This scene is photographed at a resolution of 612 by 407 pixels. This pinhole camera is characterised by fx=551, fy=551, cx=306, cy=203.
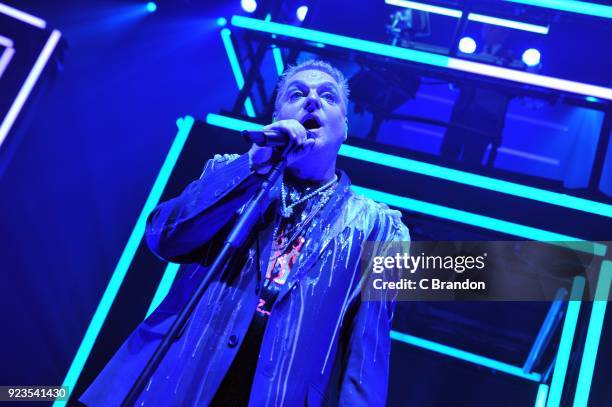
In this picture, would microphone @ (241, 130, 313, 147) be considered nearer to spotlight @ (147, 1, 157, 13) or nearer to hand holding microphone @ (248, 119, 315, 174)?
hand holding microphone @ (248, 119, 315, 174)

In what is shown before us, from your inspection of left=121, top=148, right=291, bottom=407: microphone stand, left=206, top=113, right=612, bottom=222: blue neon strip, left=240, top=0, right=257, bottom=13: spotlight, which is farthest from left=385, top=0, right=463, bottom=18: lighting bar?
left=121, top=148, right=291, bottom=407: microphone stand

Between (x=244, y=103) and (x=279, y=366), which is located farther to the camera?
(x=244, y=103)

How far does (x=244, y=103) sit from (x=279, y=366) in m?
1.39

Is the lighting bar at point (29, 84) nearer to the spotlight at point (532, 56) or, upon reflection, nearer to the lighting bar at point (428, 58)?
the lighting bar at point (428, 58)

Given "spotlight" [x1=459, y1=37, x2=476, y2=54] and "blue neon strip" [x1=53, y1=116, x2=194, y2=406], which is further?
"spotlight" [x1=459, y1=37, x2=476, y2=54]

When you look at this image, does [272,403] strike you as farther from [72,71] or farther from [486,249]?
[72,71]

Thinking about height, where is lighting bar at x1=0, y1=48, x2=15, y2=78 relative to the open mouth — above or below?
above

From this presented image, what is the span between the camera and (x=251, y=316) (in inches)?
Result: 39.4

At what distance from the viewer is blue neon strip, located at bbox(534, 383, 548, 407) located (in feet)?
5.82

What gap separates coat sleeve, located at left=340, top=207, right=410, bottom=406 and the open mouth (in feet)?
0.88

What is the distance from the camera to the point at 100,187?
2.58 metres

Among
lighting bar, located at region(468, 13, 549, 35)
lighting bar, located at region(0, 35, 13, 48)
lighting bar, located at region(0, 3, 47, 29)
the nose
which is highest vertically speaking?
lighting bar, located at region(468, 13, 549, 35)

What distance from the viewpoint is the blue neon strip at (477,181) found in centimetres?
165

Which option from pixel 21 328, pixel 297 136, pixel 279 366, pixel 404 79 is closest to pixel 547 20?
pixel 404 79
